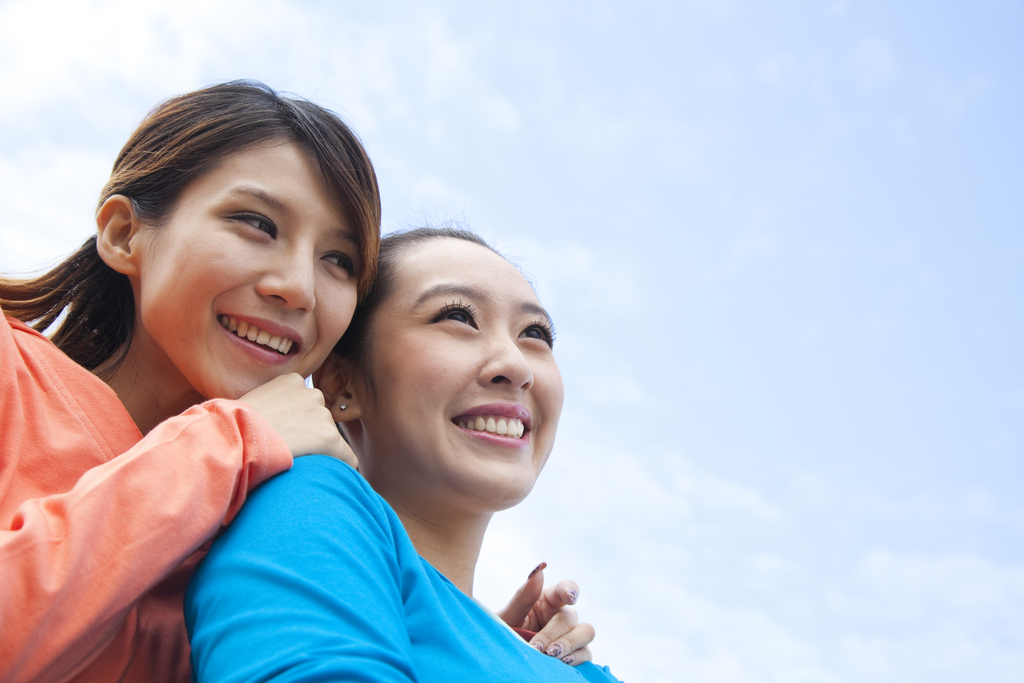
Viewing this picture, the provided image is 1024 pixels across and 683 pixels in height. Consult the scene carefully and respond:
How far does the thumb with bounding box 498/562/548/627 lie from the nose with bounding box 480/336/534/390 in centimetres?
84

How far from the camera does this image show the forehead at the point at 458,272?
2.56 m

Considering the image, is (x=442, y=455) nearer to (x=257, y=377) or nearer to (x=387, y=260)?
(x=257, y=377)

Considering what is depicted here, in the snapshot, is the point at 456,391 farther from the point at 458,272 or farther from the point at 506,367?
the point at 458,272

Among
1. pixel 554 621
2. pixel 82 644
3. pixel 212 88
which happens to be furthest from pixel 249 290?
pixel 554 621

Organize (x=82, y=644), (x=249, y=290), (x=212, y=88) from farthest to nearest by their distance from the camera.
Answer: (x=212, y=88) < (x=249, y=290) < (x=82, y=644)

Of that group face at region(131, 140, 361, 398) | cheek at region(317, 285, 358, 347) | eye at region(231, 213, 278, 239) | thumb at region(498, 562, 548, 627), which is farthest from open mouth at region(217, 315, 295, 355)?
thumb at region(498, 562, 548, 627)

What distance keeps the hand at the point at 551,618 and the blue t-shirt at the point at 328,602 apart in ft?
2.00

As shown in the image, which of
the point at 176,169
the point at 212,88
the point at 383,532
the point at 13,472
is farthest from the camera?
the point at 212,88

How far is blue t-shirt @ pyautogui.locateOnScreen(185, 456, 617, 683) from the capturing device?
1412 millimetres

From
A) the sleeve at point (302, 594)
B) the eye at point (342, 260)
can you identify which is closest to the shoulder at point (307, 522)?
the sleeve at point (302, 594)

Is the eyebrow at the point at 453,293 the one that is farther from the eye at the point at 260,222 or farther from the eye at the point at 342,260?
the eye at the point at 260,222

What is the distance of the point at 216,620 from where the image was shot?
1.54 metres

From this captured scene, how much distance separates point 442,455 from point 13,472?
102 cm

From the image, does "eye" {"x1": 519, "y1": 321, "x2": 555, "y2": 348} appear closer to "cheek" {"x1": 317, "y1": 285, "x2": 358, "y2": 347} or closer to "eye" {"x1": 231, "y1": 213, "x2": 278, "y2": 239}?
"cheek" {"x1": 317, "y1": 285, "x2": 358, "y2": 347}
